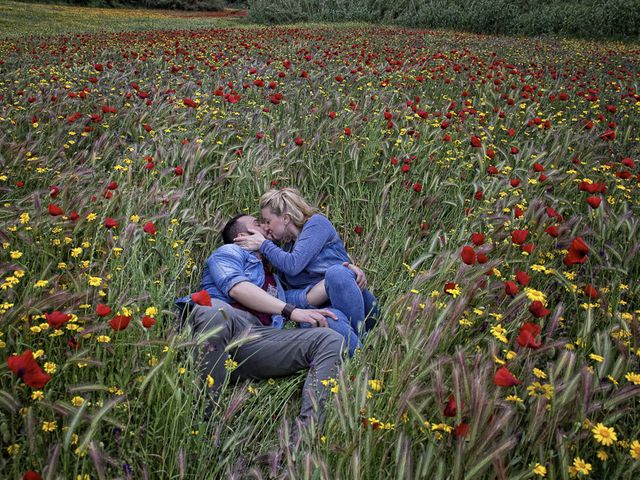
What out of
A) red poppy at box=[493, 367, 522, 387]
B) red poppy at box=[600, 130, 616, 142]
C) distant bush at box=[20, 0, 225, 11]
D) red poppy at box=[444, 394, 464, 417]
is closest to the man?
red poppy at box=[444, 394, 464, 417]

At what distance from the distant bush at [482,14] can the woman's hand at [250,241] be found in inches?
757

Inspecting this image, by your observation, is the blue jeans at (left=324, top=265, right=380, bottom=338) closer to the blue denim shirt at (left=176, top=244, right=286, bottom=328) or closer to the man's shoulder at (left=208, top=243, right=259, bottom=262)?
the blue denim shirt at (left=176, top=244, right=286, bottom=328)

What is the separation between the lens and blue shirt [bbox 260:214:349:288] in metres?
3.65

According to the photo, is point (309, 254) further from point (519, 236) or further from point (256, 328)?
point (519, 236)

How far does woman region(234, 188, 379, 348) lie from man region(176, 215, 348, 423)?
10 centimetres

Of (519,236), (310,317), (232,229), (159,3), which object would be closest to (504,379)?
(519,236)

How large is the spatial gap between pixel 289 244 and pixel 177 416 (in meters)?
2.20

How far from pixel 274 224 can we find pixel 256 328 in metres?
0.93

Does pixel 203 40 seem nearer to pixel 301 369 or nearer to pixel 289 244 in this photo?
pixel 289 244

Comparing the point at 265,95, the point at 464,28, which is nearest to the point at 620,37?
the point at 464,28

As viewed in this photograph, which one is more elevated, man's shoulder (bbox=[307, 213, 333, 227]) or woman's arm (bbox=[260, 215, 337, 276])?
man's shoulder (bbox=[307, 213, 333, 227])

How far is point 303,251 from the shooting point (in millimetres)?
3648

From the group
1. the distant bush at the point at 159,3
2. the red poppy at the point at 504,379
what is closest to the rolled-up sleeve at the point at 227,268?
the red poppy at the point at 504,379

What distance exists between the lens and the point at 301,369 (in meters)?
3.09
